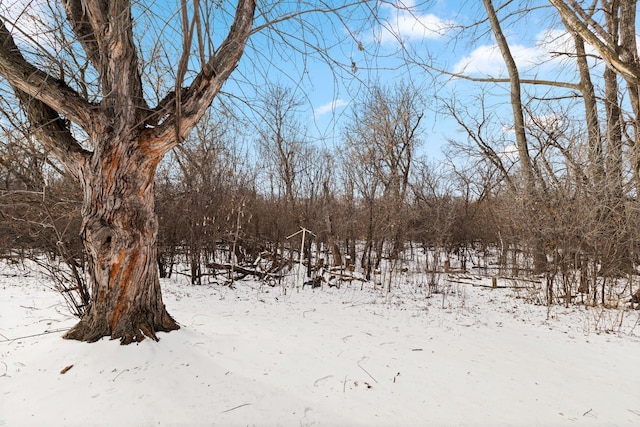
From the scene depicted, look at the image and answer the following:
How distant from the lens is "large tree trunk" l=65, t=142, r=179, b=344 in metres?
3.17

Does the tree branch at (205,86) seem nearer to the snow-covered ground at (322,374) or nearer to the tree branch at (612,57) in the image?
the snow-covered ground at (322,374)

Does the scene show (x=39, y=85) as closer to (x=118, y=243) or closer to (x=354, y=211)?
(x=118, y=243)

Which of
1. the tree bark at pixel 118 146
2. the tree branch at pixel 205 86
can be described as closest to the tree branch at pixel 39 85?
the tree bark at pixel 118 146

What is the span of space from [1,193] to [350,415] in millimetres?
4103

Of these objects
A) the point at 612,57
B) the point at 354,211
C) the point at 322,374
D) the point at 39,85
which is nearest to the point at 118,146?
the point at 39,85

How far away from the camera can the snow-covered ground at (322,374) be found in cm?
248

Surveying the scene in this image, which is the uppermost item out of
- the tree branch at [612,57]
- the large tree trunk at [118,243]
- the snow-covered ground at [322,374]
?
the tree branch at [612,57]

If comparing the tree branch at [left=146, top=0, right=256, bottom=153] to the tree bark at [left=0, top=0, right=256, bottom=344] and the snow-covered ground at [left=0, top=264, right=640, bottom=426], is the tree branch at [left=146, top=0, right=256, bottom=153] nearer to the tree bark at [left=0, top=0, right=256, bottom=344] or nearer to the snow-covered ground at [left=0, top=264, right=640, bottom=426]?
the tree bark at [left=0, top=0, right=256, bottom=344]

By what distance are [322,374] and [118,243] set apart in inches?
A: 93.3

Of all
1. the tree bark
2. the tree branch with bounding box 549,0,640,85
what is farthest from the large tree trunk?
the tree branch with bounding box 549,0,640,85

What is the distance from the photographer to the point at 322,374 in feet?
10.4

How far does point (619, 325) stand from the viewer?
194 inches

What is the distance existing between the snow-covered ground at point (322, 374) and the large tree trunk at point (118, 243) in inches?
8.6

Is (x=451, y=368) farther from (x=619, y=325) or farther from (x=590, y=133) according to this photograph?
(x=590, y=133)
